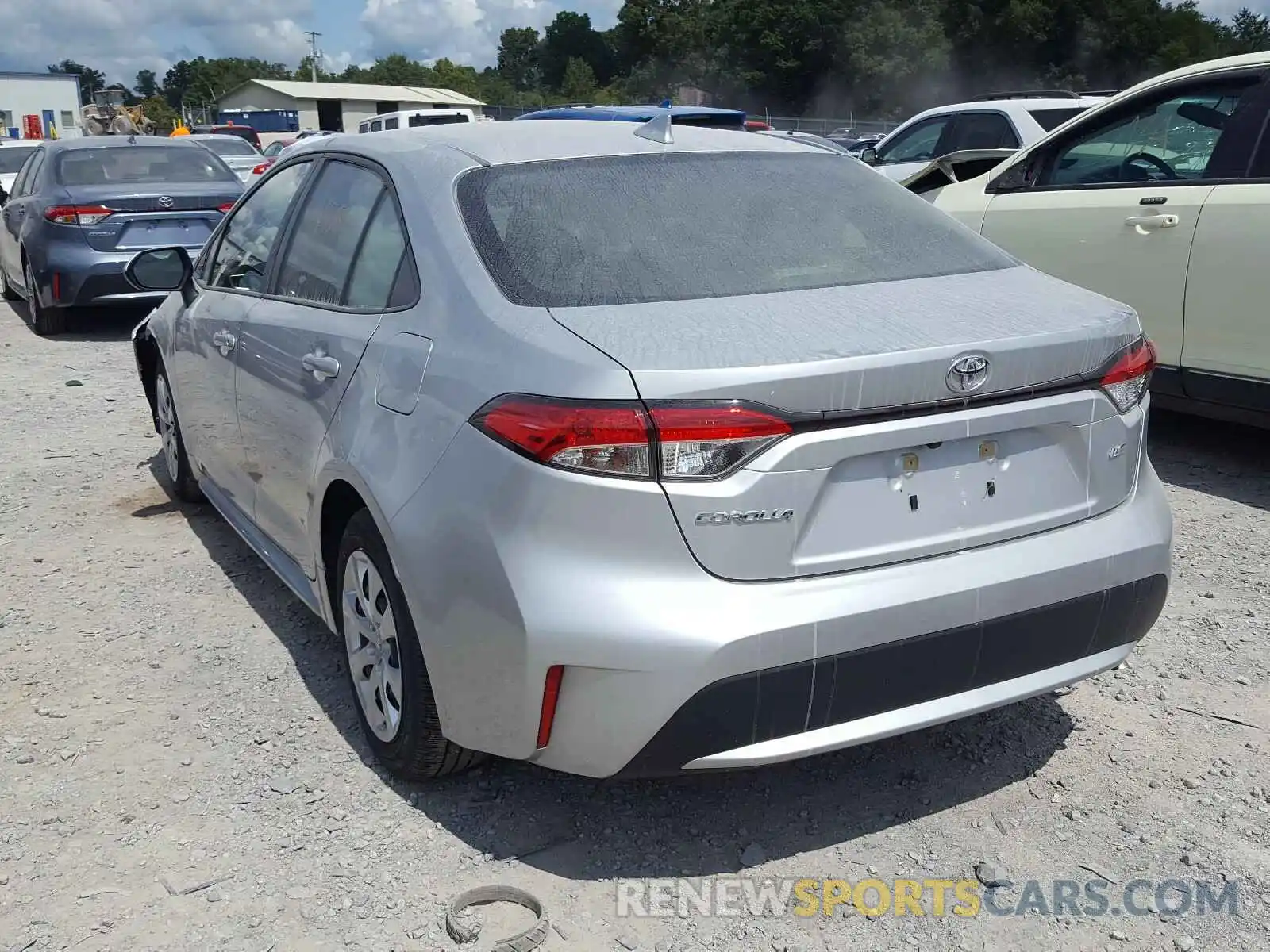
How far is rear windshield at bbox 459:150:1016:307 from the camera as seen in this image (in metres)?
2.83

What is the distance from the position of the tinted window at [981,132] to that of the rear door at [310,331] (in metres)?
7.79

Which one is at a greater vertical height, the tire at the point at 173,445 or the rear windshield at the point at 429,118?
the rear windshield at the point at 429,118

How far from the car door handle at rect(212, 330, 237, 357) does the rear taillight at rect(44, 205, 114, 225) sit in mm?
6240

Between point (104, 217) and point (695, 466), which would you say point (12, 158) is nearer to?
point (104, 217)

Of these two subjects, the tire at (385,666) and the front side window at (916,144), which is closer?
the tire at (385,666)

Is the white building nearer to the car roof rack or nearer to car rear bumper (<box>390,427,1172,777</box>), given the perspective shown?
the car roof rack

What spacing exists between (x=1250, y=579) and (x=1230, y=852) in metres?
1.85

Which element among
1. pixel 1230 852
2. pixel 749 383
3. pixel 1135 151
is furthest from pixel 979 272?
pixel 1135 151

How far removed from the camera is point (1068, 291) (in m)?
3.05

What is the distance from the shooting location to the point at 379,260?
128 inches

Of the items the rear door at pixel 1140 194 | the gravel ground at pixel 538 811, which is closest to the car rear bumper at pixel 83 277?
the gravel ground at pixel 538 811

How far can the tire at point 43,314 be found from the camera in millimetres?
10180

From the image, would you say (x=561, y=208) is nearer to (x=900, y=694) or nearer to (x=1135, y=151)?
(x=900, y=694)

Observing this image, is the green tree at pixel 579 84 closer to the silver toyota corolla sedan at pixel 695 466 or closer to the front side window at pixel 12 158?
the front side window at pixel 12 158
